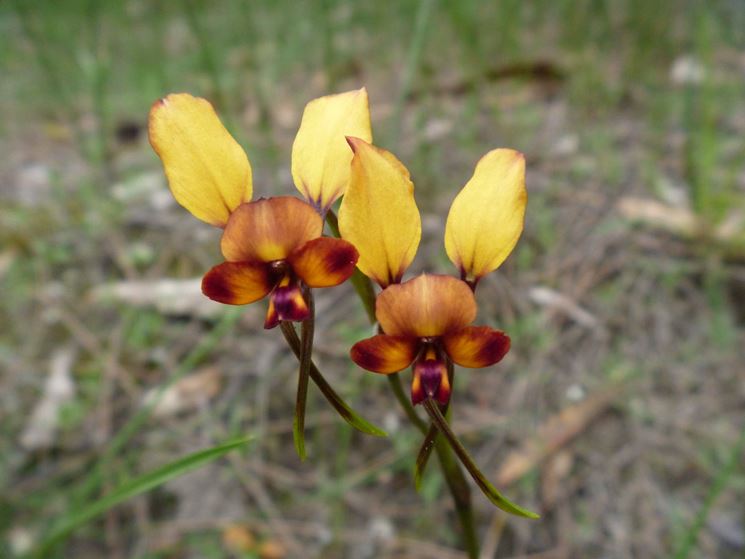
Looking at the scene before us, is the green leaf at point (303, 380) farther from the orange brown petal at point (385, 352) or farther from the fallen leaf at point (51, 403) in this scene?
the fallen leaf at point (51, 403)

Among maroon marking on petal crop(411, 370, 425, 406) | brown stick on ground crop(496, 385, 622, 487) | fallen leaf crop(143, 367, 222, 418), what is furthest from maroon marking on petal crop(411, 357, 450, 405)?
fallen leaf crop(143, 367, 222, 418)

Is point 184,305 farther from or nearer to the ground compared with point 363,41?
nearer to the ground

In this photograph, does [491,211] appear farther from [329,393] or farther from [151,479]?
[151,479]

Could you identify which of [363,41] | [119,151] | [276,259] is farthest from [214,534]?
[363,41]

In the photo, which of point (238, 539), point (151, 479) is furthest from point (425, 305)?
point (238, 539)

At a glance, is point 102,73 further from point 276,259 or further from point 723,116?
point 723,116

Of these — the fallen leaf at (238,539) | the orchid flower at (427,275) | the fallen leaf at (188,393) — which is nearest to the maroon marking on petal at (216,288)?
the orchid flower at (427,275)

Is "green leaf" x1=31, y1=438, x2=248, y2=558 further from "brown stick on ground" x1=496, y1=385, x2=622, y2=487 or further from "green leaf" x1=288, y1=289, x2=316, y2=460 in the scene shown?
"brown stick on ground" x1=496, y1=385, x2=622, y2=487
